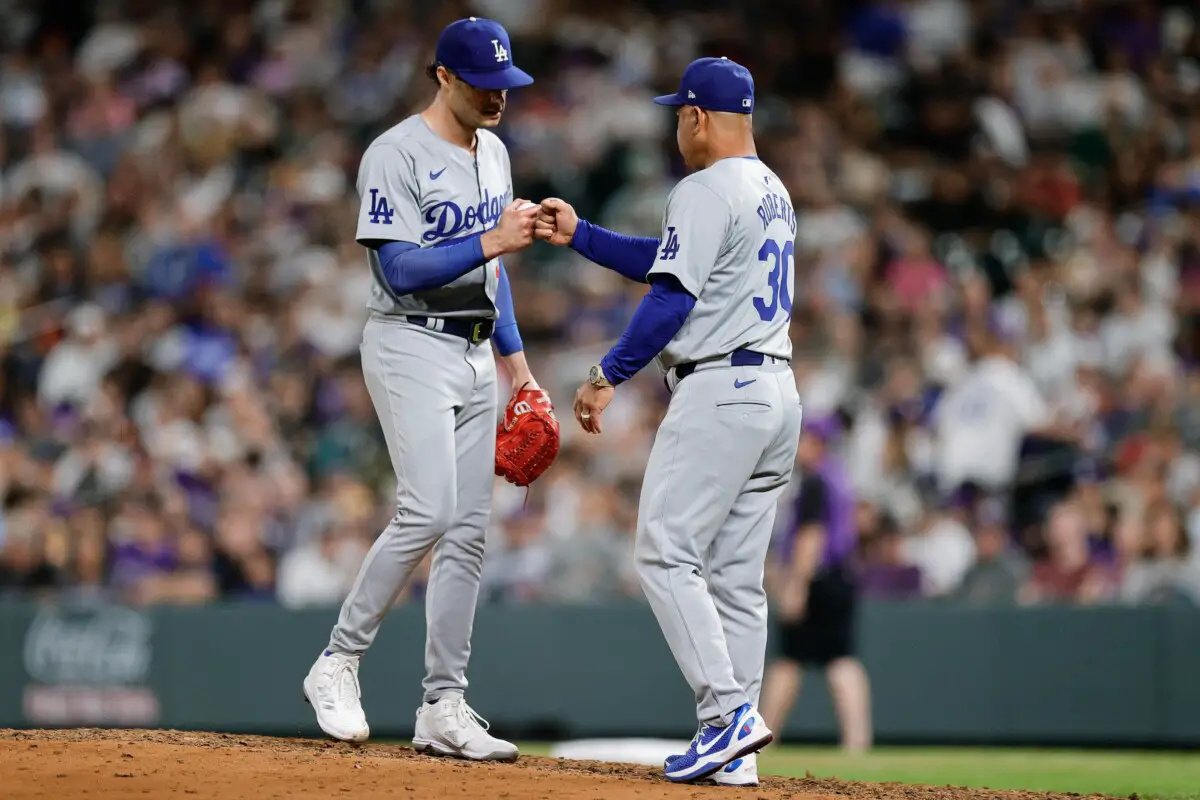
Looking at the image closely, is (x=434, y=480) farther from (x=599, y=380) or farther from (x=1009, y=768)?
(x=1009, y=768)

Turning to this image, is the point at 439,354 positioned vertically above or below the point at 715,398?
above

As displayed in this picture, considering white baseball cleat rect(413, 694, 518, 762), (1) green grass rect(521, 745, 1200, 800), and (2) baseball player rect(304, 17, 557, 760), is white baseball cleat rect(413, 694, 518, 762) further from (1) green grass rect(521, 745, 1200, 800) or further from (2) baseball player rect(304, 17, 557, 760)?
(1) green grass rect(521, 745, 1200, 800)

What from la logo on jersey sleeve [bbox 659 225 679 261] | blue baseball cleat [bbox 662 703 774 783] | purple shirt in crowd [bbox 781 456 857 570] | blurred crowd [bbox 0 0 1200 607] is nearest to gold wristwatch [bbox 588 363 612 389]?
la logo on jersey sleeve [bbox 659 225 679 261]

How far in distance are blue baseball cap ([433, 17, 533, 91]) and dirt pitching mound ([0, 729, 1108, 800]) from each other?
2.12 meters

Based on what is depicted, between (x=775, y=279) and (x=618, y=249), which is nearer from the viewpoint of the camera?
(x=775, y=279)

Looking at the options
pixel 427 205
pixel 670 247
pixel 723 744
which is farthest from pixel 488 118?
pixel 723 744

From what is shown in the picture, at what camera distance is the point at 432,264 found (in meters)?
5.50

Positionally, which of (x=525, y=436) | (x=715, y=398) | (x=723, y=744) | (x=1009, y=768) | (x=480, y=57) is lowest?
(x=1009, y=768)

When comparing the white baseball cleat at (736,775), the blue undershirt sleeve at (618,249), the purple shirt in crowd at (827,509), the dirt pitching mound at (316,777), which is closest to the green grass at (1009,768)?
the purple shirt in crowd at (827,509)

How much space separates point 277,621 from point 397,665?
81 centimetres

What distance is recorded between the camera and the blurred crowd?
35.7ft

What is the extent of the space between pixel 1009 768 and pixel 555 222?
4.79 meters

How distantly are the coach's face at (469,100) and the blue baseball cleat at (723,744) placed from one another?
2.01 metres

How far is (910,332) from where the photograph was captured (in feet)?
38.3
